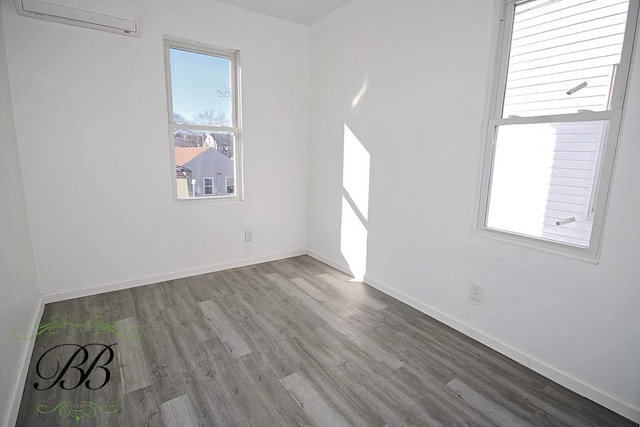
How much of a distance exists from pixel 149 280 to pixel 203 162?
4.34 feet

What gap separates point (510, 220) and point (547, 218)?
0.73ft

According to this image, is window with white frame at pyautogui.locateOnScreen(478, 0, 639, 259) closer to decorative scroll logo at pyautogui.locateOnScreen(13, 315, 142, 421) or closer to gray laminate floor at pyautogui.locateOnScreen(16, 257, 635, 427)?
gray laminate floor at pyautogui.locateOnScreen(16, 257, 635, 427)

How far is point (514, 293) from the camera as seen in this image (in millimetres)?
2105

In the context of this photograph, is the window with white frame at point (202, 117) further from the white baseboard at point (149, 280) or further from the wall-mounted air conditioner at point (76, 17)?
the white baseboard at point (149, 280)

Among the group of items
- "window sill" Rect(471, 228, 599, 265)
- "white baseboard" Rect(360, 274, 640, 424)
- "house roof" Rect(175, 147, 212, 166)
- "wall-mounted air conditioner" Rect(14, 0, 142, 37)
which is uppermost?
"wall-mounted air conditioner" Rect(14, 0, 142, 37)

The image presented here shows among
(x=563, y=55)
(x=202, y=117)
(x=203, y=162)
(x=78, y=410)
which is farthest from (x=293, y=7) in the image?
(x=78, y=410)

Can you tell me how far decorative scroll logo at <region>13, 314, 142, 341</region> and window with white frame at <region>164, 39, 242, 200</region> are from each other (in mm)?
1340

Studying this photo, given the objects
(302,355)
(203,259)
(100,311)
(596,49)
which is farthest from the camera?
(203,259)

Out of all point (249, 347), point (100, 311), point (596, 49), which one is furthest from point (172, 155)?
point (596, 49)

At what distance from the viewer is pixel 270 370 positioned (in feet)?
6.55

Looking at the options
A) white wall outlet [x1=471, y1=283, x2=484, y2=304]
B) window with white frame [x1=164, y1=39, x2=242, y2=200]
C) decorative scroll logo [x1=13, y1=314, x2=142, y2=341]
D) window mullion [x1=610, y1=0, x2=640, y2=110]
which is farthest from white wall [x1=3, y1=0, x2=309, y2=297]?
window mullion [x1=610, y1=0, x2=640, y2=110]

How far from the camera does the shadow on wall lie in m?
3.24

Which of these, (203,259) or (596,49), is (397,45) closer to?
(596,49)

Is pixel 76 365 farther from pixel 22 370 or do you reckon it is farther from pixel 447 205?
pixel 447 205
